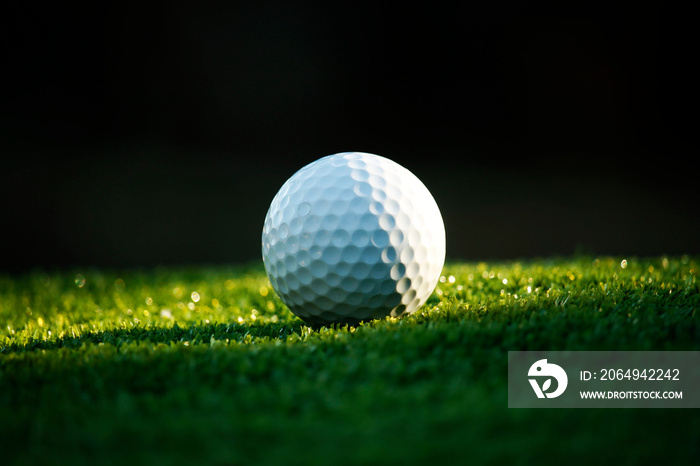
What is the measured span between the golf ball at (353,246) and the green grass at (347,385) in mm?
208

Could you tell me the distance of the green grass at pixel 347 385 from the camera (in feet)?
5.75

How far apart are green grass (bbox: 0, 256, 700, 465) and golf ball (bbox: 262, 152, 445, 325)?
21 cm

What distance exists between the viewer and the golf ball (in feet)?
10.1

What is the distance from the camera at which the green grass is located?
1752 mm

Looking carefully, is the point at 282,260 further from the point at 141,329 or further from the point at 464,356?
the point at 464,356

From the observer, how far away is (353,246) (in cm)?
309

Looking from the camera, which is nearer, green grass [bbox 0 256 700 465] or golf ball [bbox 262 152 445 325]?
green grass [bbox 0 256 700 465]

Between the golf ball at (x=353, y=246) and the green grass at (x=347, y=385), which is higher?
the golf ball at (x=353, y=246)

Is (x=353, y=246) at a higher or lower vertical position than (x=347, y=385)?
higher

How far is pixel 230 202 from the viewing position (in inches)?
349

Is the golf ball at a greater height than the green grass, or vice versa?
the golf ball

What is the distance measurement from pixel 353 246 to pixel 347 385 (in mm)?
1061

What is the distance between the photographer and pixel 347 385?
2.18 metres

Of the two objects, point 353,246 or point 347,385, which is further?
point 353,246
